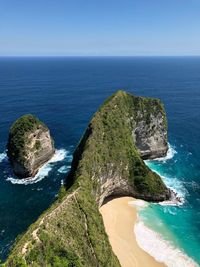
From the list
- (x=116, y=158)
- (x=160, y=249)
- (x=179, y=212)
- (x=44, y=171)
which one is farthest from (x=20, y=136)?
(x=160, y=249)

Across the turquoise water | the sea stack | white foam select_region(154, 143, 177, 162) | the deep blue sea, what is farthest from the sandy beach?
the sea stack

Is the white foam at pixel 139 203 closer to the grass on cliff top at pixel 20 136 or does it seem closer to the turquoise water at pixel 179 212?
the turquoise water at pixel 179 212

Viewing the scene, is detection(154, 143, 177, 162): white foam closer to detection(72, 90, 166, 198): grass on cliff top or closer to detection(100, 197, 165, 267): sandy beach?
detection(72, 90, 166, 198): grass on cliff top

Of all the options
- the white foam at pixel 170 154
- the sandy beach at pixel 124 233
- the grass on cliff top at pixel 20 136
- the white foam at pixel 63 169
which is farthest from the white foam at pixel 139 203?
the grass on cliff top at pixel 20 136

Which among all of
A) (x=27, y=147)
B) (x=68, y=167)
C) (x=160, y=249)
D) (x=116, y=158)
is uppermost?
(x=116, y=158)

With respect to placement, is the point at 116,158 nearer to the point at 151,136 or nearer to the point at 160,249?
the point at 160,249
